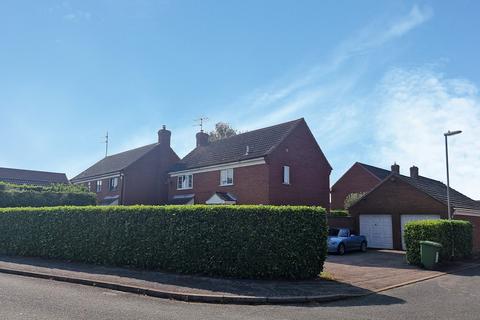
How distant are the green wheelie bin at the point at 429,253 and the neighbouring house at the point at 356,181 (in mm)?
24436

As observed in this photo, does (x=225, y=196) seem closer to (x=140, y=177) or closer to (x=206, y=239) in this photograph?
(x=140, y=177)

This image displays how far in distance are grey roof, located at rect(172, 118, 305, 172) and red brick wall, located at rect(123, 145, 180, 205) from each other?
240cm

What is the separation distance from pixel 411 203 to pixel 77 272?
67.0ft

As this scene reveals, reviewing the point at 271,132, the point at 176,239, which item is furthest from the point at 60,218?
the point at 271,132

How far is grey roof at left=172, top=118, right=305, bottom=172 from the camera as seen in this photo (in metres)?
28.5

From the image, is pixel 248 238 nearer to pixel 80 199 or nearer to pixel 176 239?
pixel 176 239

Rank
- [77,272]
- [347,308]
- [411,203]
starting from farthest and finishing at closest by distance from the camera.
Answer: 1. [411,203]
2. [77,272]
3. [347,308]

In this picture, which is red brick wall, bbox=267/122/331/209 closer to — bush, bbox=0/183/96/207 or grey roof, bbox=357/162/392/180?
grey roof, bbox=357/162/392/180

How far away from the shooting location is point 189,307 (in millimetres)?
9211

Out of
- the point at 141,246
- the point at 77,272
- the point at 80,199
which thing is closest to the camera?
the point at 77,272

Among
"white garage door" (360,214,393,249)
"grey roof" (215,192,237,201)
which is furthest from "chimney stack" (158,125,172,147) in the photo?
"white garage door" (360,214,393,249)

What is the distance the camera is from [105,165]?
142ft

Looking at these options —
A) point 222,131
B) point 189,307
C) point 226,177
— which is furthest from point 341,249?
point 222,131

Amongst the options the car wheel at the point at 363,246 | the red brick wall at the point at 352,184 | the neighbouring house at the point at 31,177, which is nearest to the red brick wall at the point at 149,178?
the car wheel at the point at 363,246
